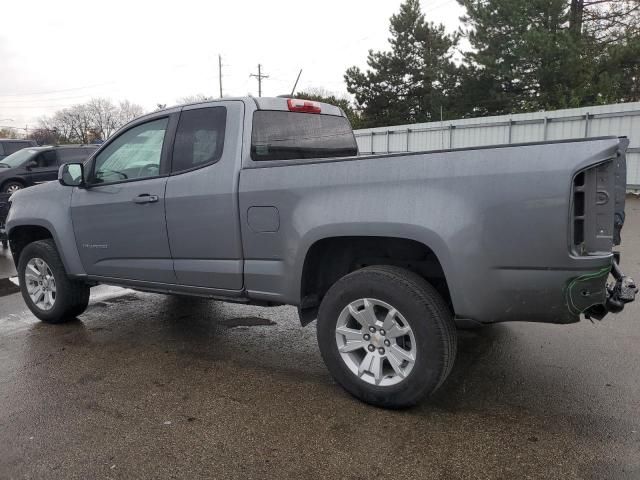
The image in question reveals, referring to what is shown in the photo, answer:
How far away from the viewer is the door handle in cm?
402

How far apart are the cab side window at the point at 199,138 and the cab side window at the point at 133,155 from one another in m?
0.20

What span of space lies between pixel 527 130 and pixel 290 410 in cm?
1517

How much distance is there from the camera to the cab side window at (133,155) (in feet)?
13.8

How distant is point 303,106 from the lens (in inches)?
169

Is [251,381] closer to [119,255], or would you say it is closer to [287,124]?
[119,255]

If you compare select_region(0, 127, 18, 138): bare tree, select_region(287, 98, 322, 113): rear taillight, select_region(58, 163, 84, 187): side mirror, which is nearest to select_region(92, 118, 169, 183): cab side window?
select_region(58, 163, 84, 187): side mirror

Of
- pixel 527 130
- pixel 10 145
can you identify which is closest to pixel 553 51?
pixel 527 130

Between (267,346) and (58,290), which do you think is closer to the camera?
(267,346)

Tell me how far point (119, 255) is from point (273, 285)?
63.8 inches

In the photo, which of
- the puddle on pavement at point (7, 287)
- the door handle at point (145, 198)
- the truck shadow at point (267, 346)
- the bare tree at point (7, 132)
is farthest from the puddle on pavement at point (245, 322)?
the bare tree at point (7, 132)

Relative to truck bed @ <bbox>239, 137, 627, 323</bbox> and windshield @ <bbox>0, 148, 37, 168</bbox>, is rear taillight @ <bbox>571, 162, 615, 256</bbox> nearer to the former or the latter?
truck bed @ <bbox>239, 137, 627, 323</bbox>

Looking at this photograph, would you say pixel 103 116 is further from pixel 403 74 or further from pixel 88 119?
pixel 403 74

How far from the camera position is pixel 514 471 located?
2.53m

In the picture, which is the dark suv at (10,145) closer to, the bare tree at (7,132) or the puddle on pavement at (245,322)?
the puddle on pavement at (245,322)
